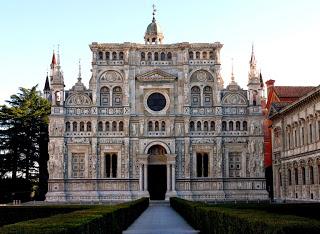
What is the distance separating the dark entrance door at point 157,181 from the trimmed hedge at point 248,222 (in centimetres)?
3386

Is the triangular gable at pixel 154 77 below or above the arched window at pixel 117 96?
above

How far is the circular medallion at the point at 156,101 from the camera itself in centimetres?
6312

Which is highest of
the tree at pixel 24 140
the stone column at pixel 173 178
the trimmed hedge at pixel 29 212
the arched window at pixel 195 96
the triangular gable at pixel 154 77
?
the triangular gable at pixel 154 77

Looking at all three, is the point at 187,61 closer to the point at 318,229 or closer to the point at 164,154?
the point at 164,154

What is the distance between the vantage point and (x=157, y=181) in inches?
2525

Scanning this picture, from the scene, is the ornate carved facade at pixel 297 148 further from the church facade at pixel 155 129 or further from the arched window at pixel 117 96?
the arched window at pixel 117 96

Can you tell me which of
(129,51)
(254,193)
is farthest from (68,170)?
(254,193)

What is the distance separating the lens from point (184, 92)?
62.9 m

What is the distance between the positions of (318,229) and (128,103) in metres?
50.7

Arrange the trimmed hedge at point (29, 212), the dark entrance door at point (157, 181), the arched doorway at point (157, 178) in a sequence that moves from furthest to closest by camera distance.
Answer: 1. the dark entrance door at point (157, 181)
2. the arched doorway at point (157, 178)
3. the trimmed hedge at point (29, 212)

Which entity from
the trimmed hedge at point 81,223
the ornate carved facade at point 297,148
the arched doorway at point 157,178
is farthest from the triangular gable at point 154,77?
the trimmed hedge at point 81,223

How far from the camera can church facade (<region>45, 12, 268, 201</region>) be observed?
6122 cm

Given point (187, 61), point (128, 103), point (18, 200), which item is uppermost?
point (187, 61)

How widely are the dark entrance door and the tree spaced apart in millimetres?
14136
